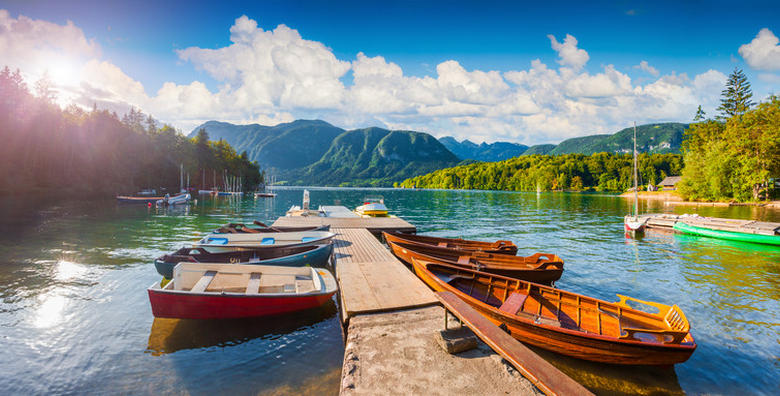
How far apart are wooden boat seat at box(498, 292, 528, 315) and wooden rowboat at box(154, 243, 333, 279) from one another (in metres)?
7.78

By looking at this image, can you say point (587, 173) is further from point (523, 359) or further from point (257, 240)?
point (523, 359)

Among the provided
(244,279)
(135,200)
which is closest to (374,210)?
(244,279)

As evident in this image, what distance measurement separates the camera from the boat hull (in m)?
8.47

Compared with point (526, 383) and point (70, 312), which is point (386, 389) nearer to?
point (526, 383)

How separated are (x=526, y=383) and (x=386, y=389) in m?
2.11

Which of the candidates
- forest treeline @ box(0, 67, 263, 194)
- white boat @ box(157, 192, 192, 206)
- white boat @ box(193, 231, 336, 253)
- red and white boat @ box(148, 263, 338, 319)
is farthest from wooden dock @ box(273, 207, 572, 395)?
forest treeline @ box(0, 67, 263, 194)

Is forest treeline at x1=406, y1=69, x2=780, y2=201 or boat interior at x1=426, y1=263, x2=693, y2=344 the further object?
forest treeline at x1=406, y1=69, x2=780, y2=201

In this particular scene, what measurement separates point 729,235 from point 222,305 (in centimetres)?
3370

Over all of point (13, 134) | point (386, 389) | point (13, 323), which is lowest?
point (13, 323)

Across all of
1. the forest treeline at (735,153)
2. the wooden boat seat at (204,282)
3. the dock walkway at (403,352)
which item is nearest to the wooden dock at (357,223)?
the dock walkway at (403,352)

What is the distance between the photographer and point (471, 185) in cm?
19988

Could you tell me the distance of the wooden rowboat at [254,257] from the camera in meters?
12.0

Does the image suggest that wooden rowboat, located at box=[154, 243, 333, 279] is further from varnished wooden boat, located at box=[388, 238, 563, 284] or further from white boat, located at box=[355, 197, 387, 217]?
white boat, located at box=[355, 197, 387, 217]

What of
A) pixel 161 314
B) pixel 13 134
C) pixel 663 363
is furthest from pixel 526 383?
pixel 13 134
